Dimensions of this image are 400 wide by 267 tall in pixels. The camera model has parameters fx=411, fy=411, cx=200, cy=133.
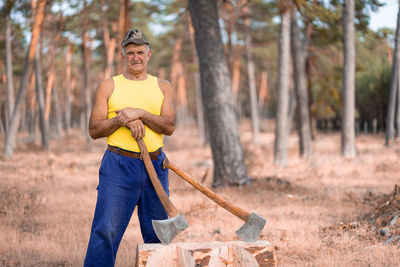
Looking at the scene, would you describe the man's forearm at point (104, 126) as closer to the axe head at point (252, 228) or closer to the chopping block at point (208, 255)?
the chopping block at point (208, 255)

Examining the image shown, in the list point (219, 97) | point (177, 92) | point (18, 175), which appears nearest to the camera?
point (219, 97)

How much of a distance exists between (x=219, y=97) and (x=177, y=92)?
27884 millimetres

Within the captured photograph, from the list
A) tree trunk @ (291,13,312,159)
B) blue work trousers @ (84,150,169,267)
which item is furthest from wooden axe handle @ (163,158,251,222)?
tree trunk @ (291,13,312,159)

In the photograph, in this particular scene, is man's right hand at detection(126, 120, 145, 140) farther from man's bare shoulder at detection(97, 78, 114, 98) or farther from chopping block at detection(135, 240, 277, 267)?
chopping block at detection(135, 240, 277, 267)

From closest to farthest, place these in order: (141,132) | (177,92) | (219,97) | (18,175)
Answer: (141,132) < (219,97) < (18,175) < (177,92)

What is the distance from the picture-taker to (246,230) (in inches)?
123

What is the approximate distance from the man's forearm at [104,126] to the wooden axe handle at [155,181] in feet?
0.66

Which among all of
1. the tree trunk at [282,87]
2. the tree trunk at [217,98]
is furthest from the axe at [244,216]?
the tree trunk at [282,87]

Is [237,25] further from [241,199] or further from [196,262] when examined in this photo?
[196,262]

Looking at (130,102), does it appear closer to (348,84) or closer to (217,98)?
(217,98)

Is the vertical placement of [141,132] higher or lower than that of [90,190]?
higher

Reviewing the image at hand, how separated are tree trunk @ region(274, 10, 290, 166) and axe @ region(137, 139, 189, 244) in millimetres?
9329

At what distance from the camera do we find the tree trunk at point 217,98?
24.7ft

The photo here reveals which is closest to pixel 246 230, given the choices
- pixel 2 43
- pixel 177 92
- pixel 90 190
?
pixel 90 190
